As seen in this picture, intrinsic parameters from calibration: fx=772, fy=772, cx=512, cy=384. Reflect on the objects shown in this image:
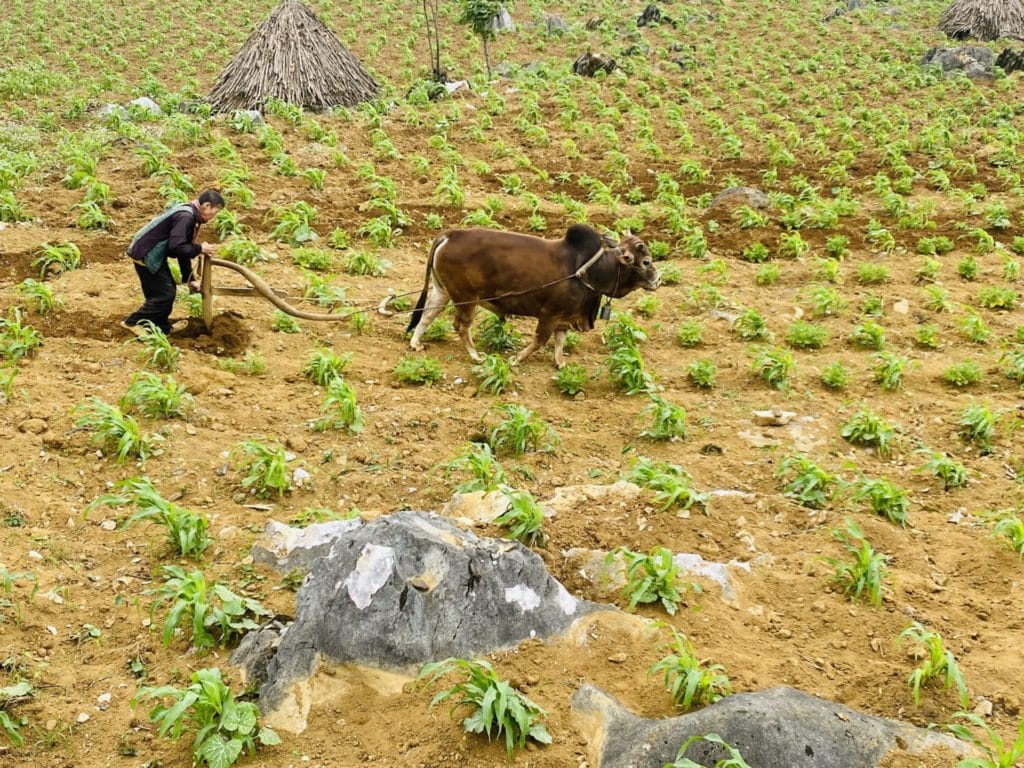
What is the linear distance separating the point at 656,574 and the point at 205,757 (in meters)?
2.31

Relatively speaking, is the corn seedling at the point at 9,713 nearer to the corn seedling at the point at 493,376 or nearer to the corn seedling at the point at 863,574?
the corn seedling at the point at 863,574

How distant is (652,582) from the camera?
13.6 feet

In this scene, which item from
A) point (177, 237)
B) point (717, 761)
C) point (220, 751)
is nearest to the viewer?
point (717, 761)

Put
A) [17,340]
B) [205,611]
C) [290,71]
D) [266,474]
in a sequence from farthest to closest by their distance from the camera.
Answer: [290,71] < [17,340] < [266,474] < [205,611]

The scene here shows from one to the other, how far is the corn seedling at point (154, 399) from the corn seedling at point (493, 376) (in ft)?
8.56

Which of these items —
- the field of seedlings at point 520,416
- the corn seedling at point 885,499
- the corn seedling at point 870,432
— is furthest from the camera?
the corn seedling at point 870,432

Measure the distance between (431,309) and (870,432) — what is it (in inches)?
170

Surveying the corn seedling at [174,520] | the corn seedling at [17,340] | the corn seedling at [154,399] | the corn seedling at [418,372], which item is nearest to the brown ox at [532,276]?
the corn seedling at [418,372]

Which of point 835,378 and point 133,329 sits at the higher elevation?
point 133,329

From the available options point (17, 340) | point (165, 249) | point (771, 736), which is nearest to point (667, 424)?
point (771, 736)

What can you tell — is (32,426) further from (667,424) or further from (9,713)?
(667,424)

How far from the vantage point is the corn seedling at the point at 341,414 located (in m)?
6.14

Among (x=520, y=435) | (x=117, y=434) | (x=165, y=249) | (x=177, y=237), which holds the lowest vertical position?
(x=520, y=435)

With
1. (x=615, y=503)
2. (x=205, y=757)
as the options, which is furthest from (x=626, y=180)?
(x=205, y=757)
